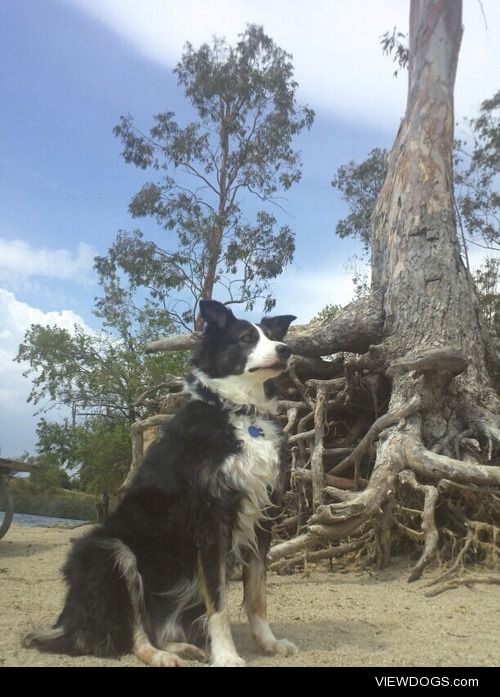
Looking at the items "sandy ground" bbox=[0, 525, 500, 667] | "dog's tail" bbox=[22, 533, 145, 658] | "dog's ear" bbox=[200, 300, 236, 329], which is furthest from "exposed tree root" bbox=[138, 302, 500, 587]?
"dog's tail" bbox=[22, 533, 145, 658]

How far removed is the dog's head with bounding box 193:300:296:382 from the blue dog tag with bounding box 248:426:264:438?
0.28 metres

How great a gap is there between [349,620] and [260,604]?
1134 mm

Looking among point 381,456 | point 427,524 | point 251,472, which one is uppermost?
point 381,456

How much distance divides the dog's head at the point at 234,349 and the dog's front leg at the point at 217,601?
0.95m

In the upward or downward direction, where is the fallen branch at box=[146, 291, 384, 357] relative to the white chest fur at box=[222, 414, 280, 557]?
upward

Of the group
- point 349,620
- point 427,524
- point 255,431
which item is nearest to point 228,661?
point 255,431

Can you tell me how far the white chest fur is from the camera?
11.1 ft

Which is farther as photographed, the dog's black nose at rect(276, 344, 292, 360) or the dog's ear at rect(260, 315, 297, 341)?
the dog's ear at rect(260, 315, 297, 341)

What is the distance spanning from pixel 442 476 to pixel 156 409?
5.41m

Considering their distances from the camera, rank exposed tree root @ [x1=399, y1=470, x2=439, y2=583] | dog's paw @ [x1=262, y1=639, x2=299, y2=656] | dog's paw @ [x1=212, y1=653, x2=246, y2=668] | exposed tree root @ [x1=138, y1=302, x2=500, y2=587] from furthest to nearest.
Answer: exposed tree root @ [x1=138, y1=302, x2=500, y2=587] → exposed tree root @ [x1=399, y1=470, x2=439, y2=583] → dog's paw @ [x1=262, y1=639, x2=299, y2=656] → dog's paw @ [x1=212, y1=653, x2=246, y2=668]

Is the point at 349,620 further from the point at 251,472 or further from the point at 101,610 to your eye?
the point at 101,610

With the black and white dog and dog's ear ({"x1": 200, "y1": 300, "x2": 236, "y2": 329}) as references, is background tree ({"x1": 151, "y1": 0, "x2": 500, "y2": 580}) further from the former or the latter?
dog's ear ({"x1": 200, "y1": 300, "x2": 236, "y2": 329})

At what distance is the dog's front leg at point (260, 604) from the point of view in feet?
11.1

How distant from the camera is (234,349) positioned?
147 inches
